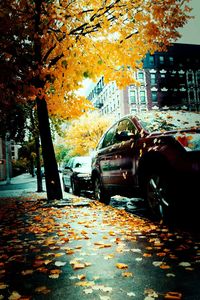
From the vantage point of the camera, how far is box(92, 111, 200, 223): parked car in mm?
4410

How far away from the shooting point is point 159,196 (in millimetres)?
5062

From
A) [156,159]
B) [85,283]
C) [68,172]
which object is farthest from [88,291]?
[68,172]

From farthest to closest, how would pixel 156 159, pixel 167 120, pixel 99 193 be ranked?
1. pixel 99 193
2. pixel 167 120
3. pixel 156 159

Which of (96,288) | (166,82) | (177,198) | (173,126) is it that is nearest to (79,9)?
(173,126)

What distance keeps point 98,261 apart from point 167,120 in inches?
127

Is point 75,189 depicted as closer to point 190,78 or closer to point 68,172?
point 68,172

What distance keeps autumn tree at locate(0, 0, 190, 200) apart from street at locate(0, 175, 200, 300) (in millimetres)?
4707

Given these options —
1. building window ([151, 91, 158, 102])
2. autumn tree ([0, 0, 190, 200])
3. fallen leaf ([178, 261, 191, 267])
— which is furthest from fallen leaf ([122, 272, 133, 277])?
building window ([151, 91, 158, 102])

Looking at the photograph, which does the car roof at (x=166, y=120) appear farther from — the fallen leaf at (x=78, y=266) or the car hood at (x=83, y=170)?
the car hood at (x=83, y=170)

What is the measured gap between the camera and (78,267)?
10.4 feet

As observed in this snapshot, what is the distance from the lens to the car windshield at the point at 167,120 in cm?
544

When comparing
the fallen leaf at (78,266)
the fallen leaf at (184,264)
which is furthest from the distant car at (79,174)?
the fallen leaf at (184,264)

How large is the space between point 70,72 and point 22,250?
6.31 m

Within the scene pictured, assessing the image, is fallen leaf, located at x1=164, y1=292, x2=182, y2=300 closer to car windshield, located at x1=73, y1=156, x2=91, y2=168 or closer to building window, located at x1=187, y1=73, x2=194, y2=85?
car windshield, located at x1=73, y1=156, x2=91, y2=168
